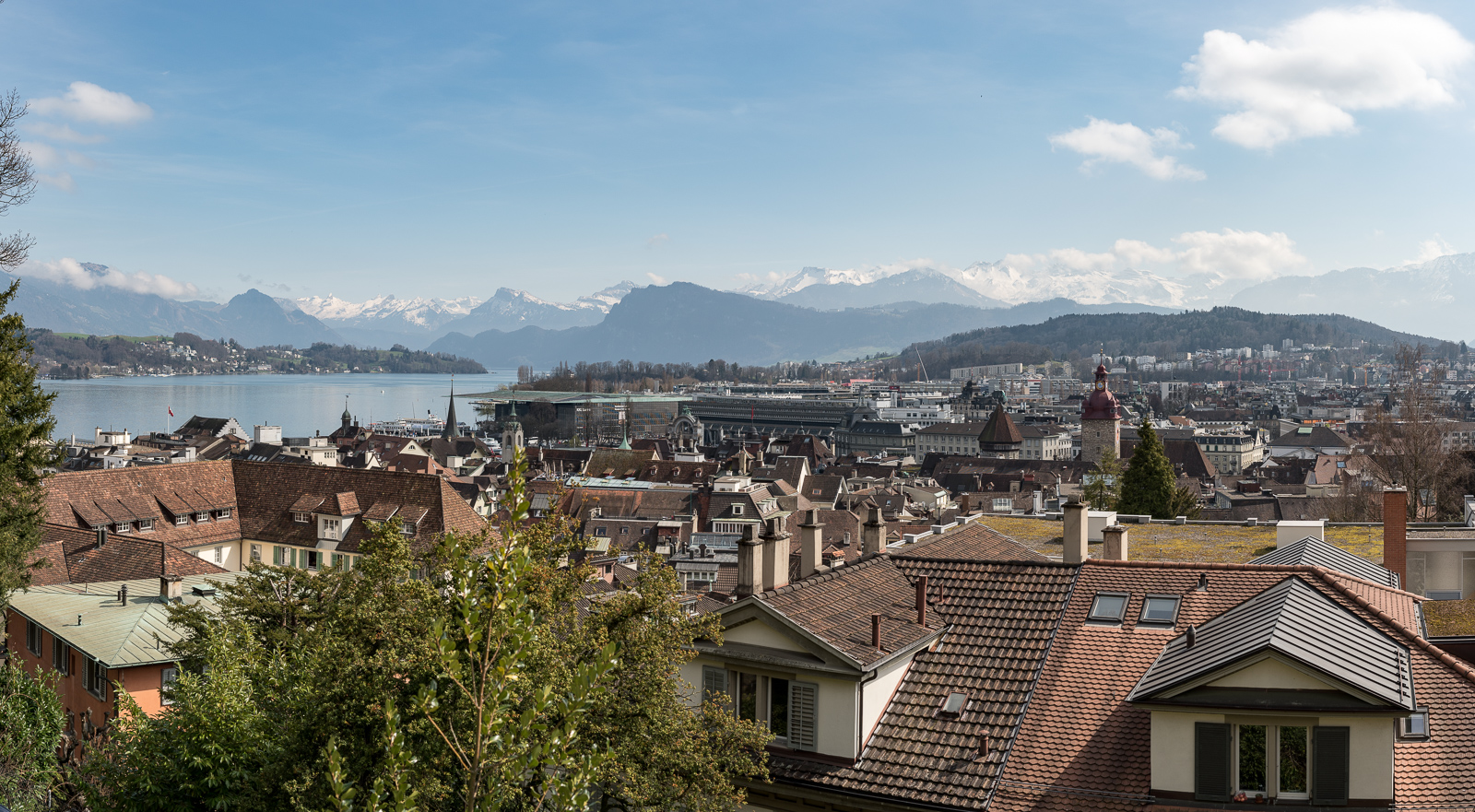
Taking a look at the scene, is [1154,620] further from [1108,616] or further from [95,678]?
[95,678]

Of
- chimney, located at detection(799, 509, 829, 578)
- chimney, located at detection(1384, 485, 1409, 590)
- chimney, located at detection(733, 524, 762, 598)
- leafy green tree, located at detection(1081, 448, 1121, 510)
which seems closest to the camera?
chimney, located at detection(733, 524, 762, 598)

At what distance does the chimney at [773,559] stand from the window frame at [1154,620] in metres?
4.48

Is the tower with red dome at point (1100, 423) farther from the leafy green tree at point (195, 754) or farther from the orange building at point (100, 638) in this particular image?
the leafy green tree at point (195, 754)

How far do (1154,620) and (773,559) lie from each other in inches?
190

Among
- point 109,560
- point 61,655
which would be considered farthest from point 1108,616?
point 109,560

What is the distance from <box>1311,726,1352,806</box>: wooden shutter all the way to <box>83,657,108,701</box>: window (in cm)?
2145

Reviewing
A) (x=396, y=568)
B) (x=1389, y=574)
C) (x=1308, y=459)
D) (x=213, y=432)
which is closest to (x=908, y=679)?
(x=396, y=568)

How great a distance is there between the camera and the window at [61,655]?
23.9 meters

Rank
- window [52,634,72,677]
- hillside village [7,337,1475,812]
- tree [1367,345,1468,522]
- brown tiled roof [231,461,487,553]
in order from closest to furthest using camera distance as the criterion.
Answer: hillside village [7,337,1475,812], window [52,634,72,677], brown tiled roof [231,461,487,553], tree [1367,345,1468,522]

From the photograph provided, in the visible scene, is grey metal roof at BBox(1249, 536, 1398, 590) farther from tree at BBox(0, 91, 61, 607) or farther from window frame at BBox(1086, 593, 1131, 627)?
tree at BBox(0, 91, 61, 607)

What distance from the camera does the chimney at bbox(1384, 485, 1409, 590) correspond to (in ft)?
60.6

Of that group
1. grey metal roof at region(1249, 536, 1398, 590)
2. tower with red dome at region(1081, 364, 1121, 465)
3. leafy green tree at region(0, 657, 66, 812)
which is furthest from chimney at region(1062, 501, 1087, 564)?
tower with red dome at region(1081, 364, 1121, 465)

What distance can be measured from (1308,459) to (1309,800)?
123492mm

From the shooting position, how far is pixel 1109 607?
13.8 m
